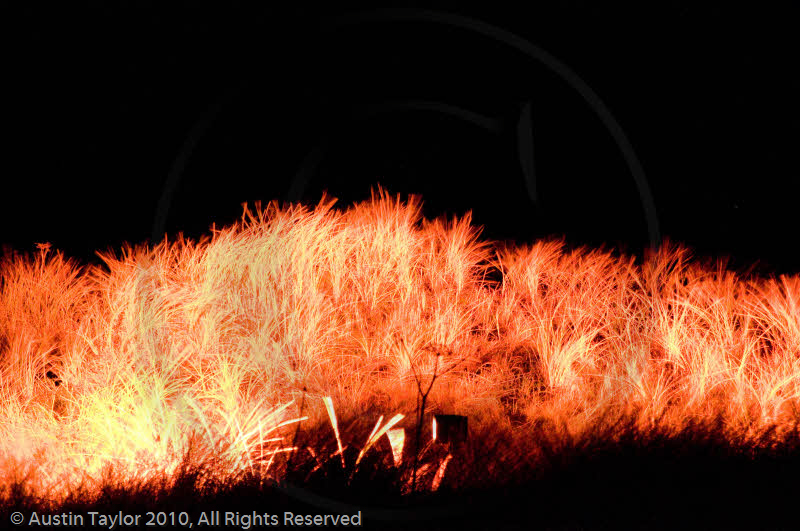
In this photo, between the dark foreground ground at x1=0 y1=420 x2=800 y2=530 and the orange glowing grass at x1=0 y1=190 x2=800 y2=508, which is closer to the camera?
the dark foreground ground at x1=0 y1=420 x2=800 y2=530

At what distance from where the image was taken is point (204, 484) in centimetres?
406

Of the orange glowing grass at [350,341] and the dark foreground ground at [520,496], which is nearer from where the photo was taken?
the dark foreground ground at [520,496]

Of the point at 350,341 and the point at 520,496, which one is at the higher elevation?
the point at 350,341

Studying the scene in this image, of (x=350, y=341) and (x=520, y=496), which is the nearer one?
(x=520, y=496)

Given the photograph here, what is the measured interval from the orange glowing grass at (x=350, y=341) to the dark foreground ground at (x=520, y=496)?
0.29m

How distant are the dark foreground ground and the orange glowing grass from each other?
288mm

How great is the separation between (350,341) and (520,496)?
3.09m

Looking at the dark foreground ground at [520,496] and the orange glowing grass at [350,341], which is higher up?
the orange glowing grass at [350,341]

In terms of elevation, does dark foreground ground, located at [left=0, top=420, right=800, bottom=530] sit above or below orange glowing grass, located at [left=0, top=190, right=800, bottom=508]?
below

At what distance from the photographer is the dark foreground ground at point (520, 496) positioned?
3910 mm

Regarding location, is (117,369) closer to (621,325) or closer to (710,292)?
(621,325)

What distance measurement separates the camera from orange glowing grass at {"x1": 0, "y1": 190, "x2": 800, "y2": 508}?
5.15 metres

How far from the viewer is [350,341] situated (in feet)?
22.8

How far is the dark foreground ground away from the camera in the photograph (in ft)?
12.8
